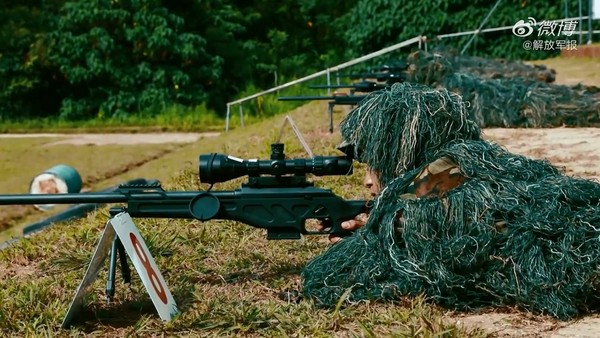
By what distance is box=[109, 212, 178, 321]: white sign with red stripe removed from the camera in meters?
3.87

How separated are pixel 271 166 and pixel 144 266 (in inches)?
27.0

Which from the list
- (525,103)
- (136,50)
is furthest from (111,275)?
(136,50)

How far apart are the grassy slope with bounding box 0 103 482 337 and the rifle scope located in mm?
563

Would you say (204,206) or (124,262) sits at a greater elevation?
(204,206)

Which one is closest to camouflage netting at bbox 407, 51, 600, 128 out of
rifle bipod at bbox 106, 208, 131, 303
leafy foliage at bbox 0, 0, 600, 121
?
rifle bipod at bbox 106, 208, 131, 303

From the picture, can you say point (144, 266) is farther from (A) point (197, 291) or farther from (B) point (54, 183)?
(B) point (54, 183)

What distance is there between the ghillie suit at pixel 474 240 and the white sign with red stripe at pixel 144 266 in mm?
604

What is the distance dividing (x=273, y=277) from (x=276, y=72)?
71.3 ft

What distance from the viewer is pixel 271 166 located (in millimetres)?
4051

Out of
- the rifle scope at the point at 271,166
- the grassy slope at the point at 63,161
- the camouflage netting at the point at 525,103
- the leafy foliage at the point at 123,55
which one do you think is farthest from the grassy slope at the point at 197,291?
the leafy foliage at the point at 123,55

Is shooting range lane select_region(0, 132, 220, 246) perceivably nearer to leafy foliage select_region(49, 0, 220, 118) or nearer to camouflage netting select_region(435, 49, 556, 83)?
leafy foliage select_region(49, 0, 220, 118)

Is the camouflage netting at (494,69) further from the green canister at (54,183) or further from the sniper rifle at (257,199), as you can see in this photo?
the sniper rifle at (257,199)

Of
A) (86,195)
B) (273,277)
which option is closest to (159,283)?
(86,195)

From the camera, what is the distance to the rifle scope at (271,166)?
407cm
